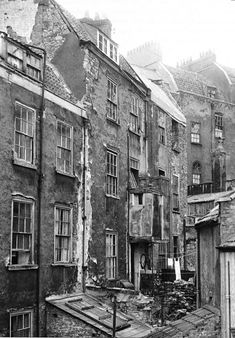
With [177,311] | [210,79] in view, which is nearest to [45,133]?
[177,311]

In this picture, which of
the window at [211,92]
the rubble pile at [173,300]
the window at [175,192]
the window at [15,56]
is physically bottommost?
the rubble pile at [173,300]

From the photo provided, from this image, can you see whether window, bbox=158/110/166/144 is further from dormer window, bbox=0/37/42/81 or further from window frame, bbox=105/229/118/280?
dormer window, bbox=0/37/42/81

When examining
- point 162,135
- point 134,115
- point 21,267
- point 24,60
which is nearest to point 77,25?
point 134,115

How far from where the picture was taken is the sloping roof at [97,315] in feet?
52.7

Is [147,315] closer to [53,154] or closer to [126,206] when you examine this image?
[126,206]

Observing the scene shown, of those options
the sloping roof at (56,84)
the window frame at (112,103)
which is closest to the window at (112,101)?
the window frame at (112,103)

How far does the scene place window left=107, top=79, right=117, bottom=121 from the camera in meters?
22.8

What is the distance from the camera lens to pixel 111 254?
22.1 metres

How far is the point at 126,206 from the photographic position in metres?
23.8

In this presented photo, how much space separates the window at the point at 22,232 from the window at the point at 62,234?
5.36ft

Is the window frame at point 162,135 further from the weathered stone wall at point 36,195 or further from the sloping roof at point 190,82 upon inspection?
the sloping roof at point 190,82

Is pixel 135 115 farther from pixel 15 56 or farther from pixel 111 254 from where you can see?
pixel 15 56

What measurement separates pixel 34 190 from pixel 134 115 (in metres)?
9.92

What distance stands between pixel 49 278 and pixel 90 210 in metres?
3.81
